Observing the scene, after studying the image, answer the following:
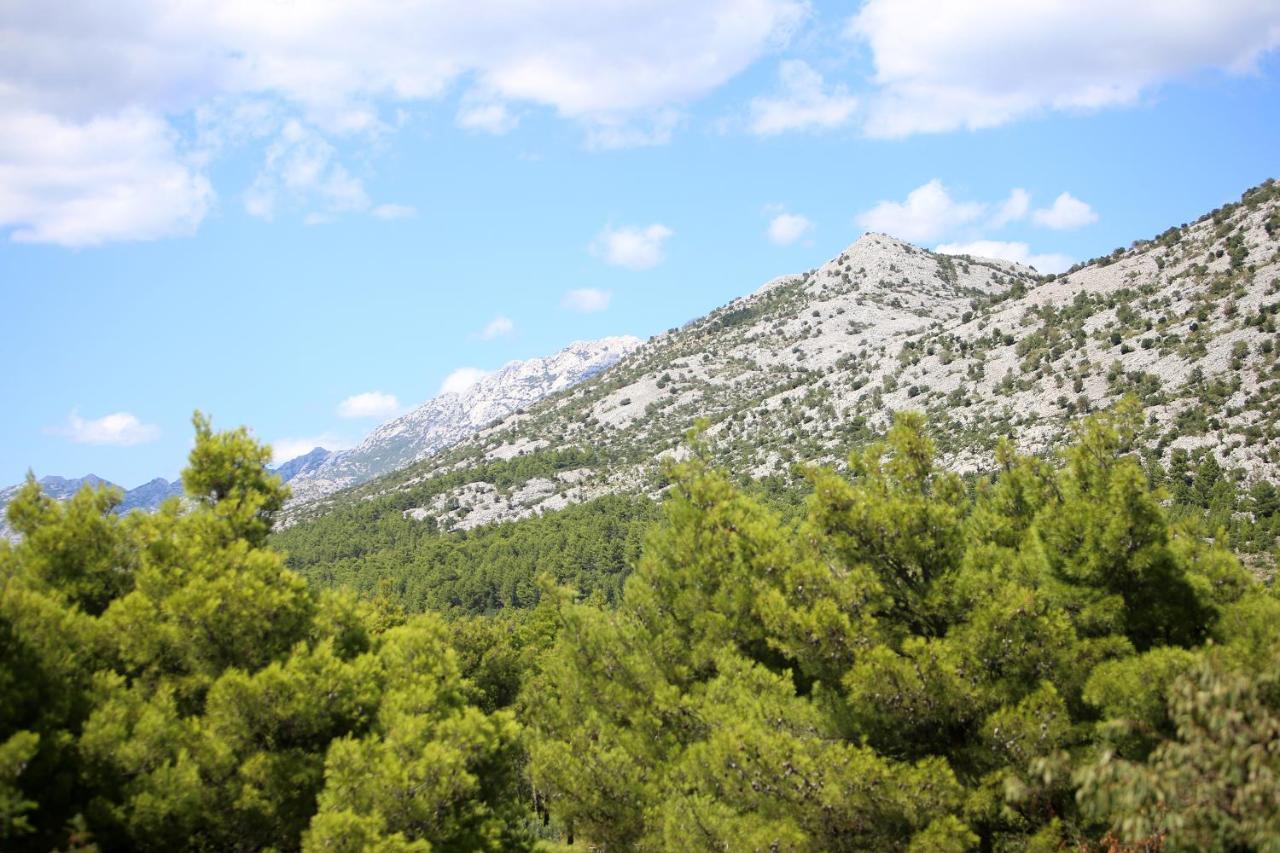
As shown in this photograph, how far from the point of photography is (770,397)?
10631cm

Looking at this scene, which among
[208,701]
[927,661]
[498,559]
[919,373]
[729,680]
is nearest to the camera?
[208,701]

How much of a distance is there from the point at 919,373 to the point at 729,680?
75758mm

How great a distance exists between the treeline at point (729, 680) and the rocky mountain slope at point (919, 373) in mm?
42062

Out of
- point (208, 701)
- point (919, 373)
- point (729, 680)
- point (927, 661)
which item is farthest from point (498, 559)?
point (927, 661)

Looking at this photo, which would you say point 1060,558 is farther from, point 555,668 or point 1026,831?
point 555,668

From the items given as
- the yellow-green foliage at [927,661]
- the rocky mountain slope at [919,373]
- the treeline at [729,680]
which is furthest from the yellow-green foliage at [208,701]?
the rocky mountain slope at [919,373]

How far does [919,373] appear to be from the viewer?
83812 millimetres

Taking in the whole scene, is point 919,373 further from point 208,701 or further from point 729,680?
point 208,701

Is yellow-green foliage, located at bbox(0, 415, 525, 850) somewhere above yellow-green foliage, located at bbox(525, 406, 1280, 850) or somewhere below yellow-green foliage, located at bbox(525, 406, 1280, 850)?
above

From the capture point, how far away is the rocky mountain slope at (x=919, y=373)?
180ft

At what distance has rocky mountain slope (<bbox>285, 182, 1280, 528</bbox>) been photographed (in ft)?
180

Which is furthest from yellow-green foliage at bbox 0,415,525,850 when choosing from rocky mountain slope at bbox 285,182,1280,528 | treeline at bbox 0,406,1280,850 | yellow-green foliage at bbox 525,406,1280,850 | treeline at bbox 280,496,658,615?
treeline at bbox 280,496,658,615

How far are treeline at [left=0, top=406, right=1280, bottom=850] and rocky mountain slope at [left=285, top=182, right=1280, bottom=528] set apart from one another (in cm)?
4206

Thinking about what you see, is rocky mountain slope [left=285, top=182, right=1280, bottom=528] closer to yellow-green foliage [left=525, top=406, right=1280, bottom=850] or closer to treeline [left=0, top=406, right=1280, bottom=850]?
yellow-green foliage [left=525, top=406, right=1280, bottom=850]
